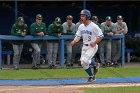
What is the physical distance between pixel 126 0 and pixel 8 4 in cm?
532

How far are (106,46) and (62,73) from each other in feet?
→ 8.33

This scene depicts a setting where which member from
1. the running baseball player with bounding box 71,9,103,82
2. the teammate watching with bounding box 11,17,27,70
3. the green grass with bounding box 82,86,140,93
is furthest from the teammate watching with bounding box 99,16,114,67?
the green grass with bounding box 82,86,140,93

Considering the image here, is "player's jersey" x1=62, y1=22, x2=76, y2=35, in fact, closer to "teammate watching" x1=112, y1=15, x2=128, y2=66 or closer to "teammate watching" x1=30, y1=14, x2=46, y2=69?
"teammate watching" x1=30, y1=14, x2=46, y2=69

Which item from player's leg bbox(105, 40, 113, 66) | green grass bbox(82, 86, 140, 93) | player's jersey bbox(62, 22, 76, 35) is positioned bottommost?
green grass bbox(82, 86, 140, 93)

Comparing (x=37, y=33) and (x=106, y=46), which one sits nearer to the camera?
(x=37, y=33)

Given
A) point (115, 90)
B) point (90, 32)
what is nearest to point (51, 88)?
point (115, 90)

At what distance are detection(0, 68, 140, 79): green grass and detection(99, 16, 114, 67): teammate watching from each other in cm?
59

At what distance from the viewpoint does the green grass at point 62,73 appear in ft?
47.3

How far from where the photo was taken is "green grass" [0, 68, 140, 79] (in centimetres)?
1441

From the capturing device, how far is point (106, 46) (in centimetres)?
1697

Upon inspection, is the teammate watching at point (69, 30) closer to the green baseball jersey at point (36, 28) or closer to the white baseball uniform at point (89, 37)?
the green baseball jersey at point (36, 28)

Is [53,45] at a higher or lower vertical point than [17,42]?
lower

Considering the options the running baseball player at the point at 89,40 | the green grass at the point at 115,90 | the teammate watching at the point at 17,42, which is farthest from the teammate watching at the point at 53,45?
the green grass at the point at 115,90

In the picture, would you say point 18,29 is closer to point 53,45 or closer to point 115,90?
point 53,45
